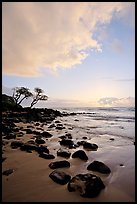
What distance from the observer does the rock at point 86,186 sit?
3.55m

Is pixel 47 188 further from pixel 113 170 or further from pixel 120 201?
pixel 113 170

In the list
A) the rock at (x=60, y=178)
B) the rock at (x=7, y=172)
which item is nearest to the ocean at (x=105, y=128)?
the rock at (x=60, y=178)

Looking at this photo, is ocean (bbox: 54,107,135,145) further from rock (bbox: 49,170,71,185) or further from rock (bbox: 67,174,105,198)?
rock (bbox: 67,174,105,198)

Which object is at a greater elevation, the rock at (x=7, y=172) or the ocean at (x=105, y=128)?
the rock at (x=7, y=172)

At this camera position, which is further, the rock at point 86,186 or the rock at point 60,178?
the rock at point 60,178

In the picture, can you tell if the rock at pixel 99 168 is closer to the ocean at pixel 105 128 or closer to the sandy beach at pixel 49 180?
the sandy beach at pixel 49 180

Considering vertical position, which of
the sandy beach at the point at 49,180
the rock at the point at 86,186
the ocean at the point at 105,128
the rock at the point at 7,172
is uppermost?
the rock at the point at 86,186

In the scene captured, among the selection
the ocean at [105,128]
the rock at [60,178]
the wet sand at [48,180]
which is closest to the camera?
the wet sand at [48,180]

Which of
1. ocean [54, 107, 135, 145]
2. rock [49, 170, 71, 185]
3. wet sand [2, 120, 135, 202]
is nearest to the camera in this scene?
wet sand [2, 120, 135, 202]

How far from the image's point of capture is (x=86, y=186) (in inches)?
143

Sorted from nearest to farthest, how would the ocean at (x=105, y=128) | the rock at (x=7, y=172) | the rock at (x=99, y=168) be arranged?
the rock at (x=7, y=172), the rock at (x=99, y=168), the ocean at (x=105, y=128)

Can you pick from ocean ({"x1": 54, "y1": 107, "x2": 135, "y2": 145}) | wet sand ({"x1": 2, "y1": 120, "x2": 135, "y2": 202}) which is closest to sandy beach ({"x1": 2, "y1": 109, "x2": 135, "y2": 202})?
wet sand ({"x1": 2, "y1": 120, "x2": 135, "y2": 202})

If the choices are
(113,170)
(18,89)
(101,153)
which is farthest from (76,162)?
(18,89)

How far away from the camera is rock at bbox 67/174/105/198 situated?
140 inches
